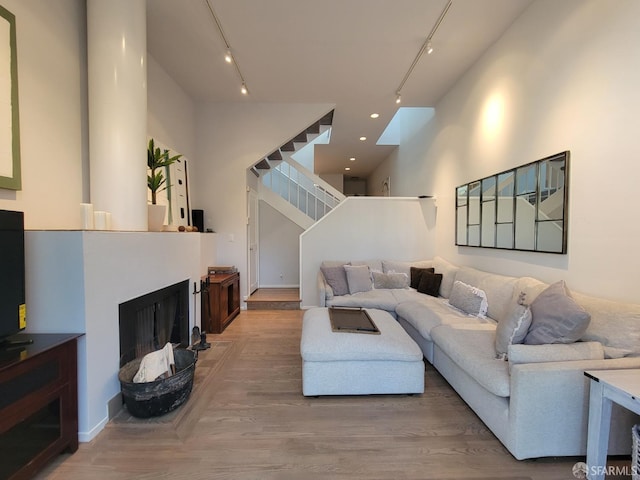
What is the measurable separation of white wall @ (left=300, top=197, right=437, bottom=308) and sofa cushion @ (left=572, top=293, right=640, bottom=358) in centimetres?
314

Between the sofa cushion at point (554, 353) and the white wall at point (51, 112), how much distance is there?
3316mm

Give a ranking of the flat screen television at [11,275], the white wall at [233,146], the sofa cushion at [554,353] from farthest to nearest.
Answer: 1. the white wall at [233,146]
2. the sofa cushion at [554,353]
3. the flat screen television at [11,275]

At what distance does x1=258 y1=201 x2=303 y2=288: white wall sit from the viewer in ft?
21.1

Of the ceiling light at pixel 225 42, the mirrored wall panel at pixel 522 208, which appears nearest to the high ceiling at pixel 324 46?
the ceiling light at pixel 225 42

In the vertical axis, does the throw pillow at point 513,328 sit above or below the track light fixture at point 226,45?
below

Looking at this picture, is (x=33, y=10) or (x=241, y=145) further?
(x=241, y=145)

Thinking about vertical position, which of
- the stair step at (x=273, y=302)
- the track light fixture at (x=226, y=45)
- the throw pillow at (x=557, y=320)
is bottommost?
the stair step at (x=273, y=302)

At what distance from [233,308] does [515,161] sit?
414cm

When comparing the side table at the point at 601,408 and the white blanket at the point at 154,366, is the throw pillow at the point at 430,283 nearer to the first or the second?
the side table at the point at 601,408

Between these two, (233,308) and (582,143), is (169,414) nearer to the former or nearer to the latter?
(233,308)

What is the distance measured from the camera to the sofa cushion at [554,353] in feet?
5.73

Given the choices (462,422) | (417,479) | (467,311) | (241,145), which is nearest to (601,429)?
(462,422)

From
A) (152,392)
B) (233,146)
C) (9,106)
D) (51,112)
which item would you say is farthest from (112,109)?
(233,146)

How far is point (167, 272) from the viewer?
9.06 ft
